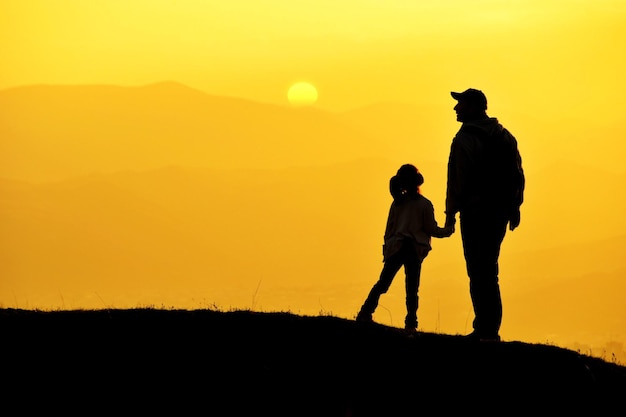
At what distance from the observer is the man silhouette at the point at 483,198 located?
14.4 m

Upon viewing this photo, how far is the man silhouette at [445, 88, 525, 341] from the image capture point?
14.4m

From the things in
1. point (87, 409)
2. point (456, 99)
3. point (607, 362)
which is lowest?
point (87, 409)

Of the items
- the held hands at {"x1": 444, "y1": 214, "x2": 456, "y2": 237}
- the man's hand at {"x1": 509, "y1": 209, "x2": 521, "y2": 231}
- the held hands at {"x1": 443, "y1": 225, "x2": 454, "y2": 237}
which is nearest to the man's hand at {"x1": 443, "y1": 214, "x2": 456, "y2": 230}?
the held hands at {"x1": 444, "y1": 214, "x2": 456, "y2": 237}

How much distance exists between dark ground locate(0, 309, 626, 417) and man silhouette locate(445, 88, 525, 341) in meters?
0.69

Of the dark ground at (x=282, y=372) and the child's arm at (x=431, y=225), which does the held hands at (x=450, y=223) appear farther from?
the dark ground at (x=282, y=372)

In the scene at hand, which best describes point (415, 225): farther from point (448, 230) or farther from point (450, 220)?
point (450, 220)

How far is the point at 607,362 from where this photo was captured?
14664 millimetres

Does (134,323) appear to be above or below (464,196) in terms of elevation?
below

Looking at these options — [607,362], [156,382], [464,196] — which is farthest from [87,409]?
[607,362]

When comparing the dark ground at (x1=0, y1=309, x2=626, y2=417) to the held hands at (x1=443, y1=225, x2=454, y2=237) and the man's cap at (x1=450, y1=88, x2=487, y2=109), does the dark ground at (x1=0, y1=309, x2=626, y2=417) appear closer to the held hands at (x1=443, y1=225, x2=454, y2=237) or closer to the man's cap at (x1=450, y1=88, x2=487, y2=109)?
the held hands at (x1=443, y1=225, x2=454, y2=237)

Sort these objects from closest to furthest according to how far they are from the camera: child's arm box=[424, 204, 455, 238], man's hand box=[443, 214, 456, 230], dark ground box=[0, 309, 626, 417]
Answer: dark ground box=[0, 309, 626, 417] → man's hand box=[443, 214, 456, 230] → child's arm box=[424, 204, 455, 238]

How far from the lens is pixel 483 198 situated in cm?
1445

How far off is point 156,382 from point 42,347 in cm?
170

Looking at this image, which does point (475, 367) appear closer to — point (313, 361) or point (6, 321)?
point (313, 361)
